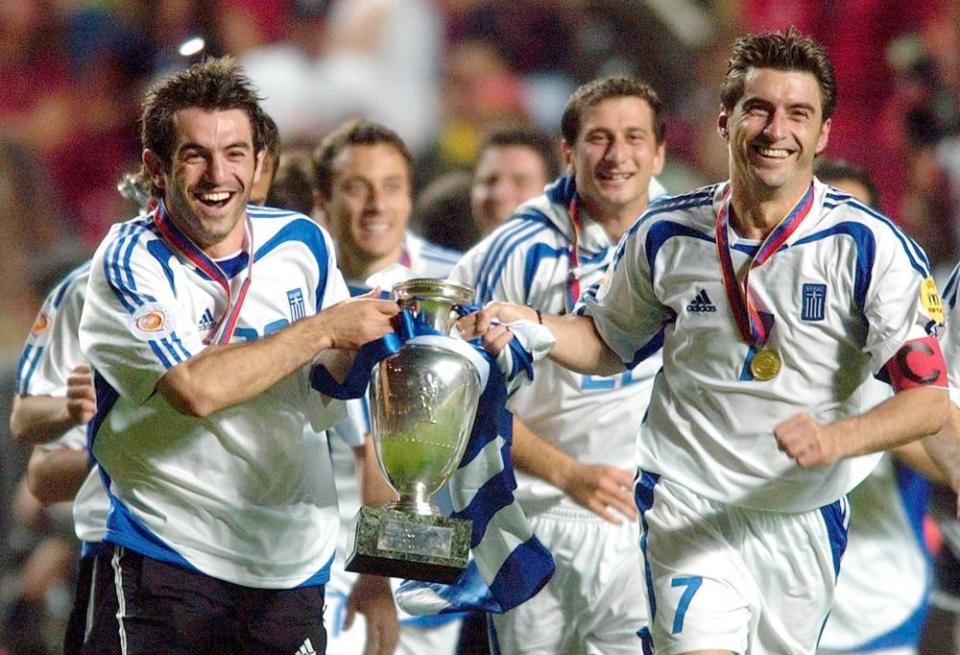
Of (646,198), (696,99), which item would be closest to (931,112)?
(696,99)

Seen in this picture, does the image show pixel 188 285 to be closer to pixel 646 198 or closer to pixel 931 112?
pixel 646 198

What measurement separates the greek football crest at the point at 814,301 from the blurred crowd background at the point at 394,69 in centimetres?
530

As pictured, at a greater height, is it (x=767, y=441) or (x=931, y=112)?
(x=931, y=112)

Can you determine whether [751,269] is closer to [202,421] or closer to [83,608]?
[202,421]

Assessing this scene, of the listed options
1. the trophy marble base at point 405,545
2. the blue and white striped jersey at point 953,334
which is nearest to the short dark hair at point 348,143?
the blue and white striped jersey at point 953,334

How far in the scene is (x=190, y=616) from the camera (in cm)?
452

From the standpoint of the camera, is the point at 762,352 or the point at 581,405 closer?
the point at 762,352

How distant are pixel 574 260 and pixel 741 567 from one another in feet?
4.71

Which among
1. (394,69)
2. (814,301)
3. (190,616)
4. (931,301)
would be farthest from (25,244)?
(931,301)

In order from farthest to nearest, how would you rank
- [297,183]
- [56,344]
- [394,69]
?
[394,69]
[297,183]
[56,344]

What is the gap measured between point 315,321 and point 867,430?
1.33 metres

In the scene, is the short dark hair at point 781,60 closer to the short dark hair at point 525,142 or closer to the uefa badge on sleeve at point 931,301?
the uefa badge on sleeve at point 931,301

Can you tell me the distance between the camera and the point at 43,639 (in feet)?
29.1

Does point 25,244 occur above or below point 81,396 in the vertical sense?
above
